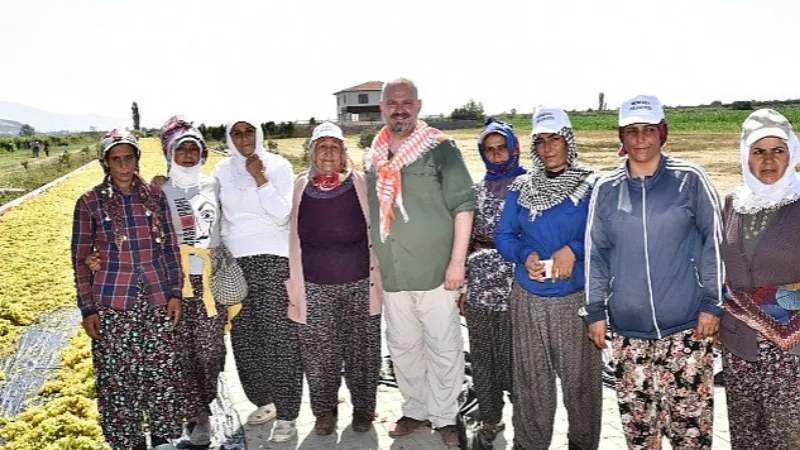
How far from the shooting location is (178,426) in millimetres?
3643

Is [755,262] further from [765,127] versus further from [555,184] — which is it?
[555,184]

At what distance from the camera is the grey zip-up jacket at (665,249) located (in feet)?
9.04

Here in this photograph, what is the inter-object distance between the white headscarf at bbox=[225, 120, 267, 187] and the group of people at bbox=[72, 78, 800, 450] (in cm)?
2

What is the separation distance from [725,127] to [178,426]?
48814 millimetres

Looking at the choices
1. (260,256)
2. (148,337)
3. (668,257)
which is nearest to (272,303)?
(260,256)

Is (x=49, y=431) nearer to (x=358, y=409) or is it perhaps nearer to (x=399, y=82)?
(x=358, y=409)

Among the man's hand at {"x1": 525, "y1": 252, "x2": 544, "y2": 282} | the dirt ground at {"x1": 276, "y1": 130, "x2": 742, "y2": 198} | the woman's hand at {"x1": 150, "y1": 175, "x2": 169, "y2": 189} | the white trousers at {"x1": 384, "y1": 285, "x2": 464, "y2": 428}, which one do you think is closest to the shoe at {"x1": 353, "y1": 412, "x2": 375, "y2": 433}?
the white trousers at {"x1": 384, "y1": 285, "x2": 464, "y2": 428}

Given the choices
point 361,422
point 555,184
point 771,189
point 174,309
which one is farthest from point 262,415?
point 771,189

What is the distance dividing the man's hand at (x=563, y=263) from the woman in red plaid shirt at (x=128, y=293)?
6.75ft

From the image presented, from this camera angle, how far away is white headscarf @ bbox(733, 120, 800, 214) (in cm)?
275

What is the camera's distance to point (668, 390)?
284cm

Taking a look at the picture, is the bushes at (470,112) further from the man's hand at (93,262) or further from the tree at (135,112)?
the man's hand at (93,262)

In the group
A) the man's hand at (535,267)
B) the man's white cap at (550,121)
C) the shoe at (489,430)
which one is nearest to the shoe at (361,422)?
the shoe at (489,430)

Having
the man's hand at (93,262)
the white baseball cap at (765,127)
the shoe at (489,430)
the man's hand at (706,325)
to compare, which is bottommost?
the shoe at (489,430)
